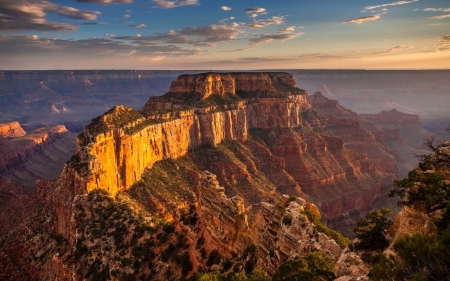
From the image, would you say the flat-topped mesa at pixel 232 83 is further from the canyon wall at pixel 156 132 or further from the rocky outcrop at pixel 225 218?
the rocky outcrop at pixel 225 218

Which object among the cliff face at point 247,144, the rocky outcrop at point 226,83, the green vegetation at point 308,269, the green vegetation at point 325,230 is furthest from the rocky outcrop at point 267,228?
the rocky outcrop at point 226,83

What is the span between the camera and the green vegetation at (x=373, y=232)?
20281mm

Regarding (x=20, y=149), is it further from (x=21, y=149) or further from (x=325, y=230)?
(x=325, y=230)

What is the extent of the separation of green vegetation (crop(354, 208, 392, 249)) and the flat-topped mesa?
85.0 m

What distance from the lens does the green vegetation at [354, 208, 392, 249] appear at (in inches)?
798

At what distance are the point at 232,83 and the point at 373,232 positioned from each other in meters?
101

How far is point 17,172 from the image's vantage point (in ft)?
463

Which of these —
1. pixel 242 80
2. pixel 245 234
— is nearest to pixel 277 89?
pixel 242 80

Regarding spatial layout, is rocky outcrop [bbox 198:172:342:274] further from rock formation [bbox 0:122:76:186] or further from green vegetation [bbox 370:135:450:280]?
rock formation [bbox 0:122:76:186]

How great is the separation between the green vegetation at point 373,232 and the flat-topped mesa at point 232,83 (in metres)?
85.0

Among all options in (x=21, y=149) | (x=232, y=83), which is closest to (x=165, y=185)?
(x=232, y=83)

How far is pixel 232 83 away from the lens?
119m

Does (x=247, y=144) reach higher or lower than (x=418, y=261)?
lower

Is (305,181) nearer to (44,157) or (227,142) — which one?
(227,142)
